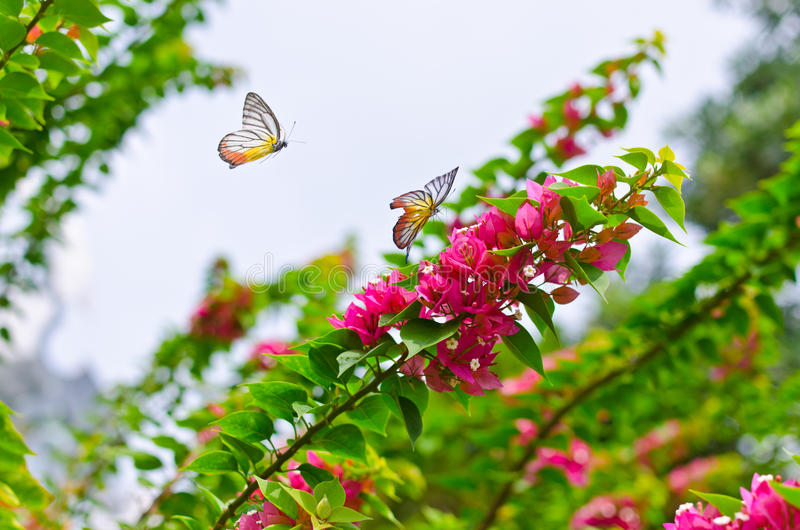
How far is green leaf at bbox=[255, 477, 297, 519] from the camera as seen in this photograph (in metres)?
0.56

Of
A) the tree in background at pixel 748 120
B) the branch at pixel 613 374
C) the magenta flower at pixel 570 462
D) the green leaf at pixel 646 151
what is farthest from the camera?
the tree in background at pixel 748 120

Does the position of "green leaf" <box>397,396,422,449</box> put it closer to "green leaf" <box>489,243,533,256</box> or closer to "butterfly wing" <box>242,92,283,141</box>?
"green leaf" <box>489,243,533,256</box>

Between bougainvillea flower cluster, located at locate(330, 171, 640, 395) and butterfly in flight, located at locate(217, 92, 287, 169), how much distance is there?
218 mm

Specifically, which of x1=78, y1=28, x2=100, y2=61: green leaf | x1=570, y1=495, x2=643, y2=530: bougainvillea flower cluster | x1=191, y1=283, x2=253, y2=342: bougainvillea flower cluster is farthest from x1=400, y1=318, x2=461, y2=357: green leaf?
x1=570, y1=495, x2=643, y2=530: bougainvillea flower cluster

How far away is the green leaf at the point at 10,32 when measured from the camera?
655mm

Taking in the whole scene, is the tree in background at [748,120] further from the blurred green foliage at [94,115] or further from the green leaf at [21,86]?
the green leaf at [21,86]

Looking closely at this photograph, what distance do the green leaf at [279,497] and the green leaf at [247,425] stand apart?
0.08 metres

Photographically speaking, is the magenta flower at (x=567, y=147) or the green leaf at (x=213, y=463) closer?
the green leaf at (x=213, y=463)

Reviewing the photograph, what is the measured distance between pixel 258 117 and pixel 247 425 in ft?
1.21

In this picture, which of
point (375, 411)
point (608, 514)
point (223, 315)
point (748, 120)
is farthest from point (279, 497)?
point (748, 120)

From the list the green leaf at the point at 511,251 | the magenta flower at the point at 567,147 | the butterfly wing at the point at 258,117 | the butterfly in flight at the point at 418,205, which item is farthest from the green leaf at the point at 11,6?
the magenta flower at the point at 567,147

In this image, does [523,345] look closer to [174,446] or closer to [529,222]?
[529,222]

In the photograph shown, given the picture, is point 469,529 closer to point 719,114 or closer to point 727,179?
point 727,179

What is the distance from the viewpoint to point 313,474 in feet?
2.10
